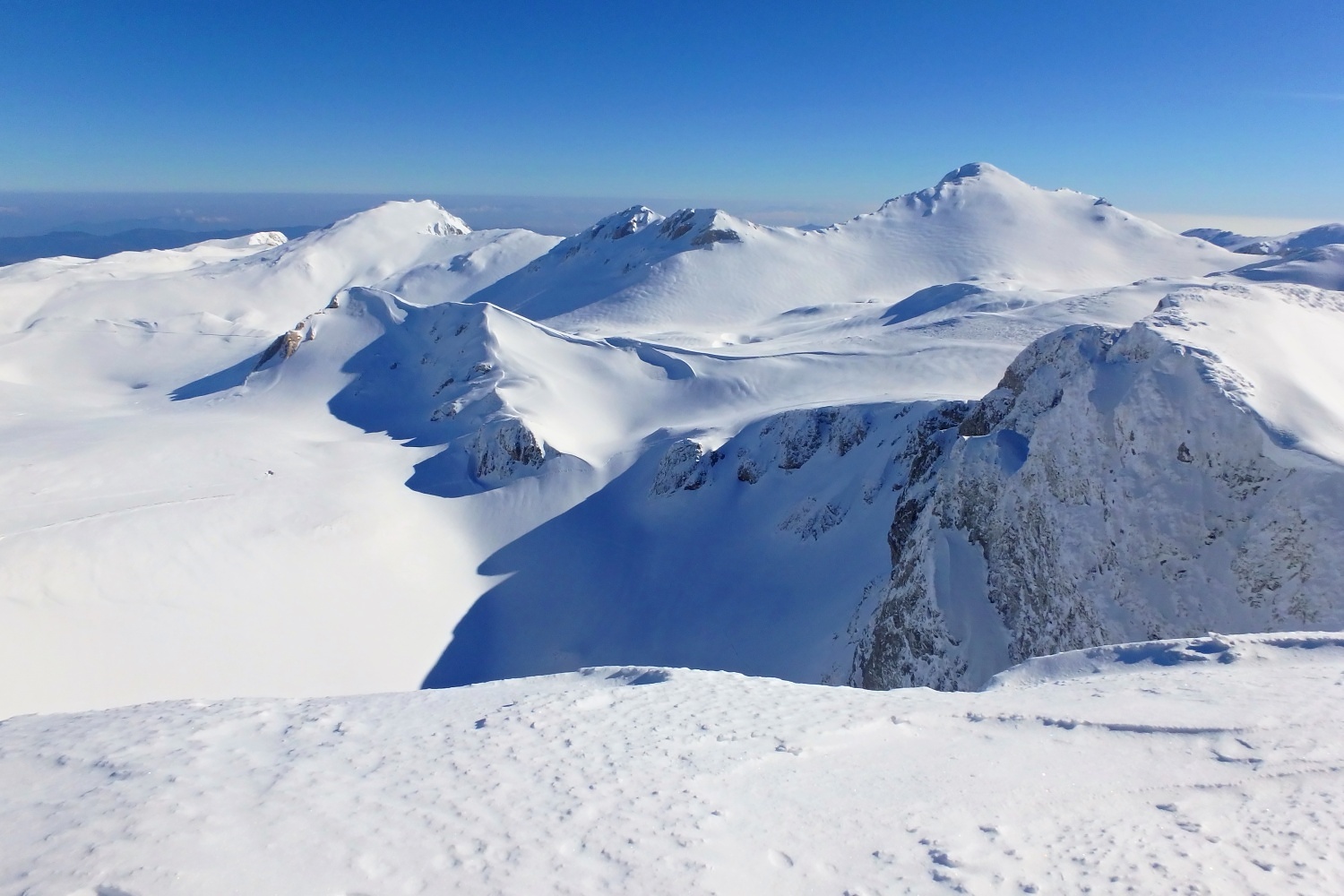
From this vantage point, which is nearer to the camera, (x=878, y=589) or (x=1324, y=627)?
(x=1324, y=627)

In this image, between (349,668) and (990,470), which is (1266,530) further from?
(349,668)

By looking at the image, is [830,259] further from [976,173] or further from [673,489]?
[673,489]

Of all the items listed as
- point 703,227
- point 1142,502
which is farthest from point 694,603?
point 703,227

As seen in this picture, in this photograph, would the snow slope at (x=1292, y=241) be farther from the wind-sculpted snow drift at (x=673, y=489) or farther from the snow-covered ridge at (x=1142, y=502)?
the snow-covered ridge at (x=1142, y=502)

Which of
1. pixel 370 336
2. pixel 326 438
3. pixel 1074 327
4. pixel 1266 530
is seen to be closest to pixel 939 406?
pixel 1074 327

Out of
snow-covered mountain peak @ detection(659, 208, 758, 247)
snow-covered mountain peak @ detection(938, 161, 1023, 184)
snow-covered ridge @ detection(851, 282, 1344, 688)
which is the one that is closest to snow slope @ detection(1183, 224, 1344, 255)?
snow-covered mountain peak @ detection(938, 161, 1023, 184)

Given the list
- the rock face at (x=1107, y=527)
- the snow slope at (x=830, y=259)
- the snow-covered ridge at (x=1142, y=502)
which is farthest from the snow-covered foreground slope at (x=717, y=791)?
the snow slope at (x=830, y=259)
